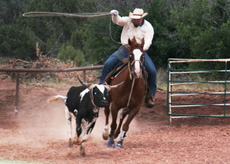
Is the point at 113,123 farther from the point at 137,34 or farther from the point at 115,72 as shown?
the point at 137,34

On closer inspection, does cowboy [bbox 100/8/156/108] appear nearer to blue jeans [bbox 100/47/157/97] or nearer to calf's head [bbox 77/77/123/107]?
blue jeans [bbox 100/47/157/97]

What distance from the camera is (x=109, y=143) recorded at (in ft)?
31.1

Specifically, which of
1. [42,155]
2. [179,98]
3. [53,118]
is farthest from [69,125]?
[179,98]

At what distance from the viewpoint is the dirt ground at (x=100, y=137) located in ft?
26.0

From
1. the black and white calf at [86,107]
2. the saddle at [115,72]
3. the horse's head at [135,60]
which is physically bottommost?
the black and white calf at [86,107]

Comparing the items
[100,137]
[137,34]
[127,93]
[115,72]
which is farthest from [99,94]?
[100,137]

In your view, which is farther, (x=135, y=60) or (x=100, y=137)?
(x=100, y=137)

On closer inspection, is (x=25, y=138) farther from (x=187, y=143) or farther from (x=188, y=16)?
(x=188, y=16)

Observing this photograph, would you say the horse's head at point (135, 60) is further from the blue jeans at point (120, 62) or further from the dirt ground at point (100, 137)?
the dirt ground at point (100, 137)

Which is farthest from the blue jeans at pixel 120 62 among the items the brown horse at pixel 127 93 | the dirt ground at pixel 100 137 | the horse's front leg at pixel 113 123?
the dirt ground at pixel 100 137

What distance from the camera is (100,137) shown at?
36.5 ft

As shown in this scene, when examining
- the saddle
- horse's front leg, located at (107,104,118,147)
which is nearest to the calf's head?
horse's front leg, located at (107,104,118,147)

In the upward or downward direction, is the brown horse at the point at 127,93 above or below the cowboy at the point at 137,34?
below

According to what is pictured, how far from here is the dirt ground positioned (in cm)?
792
